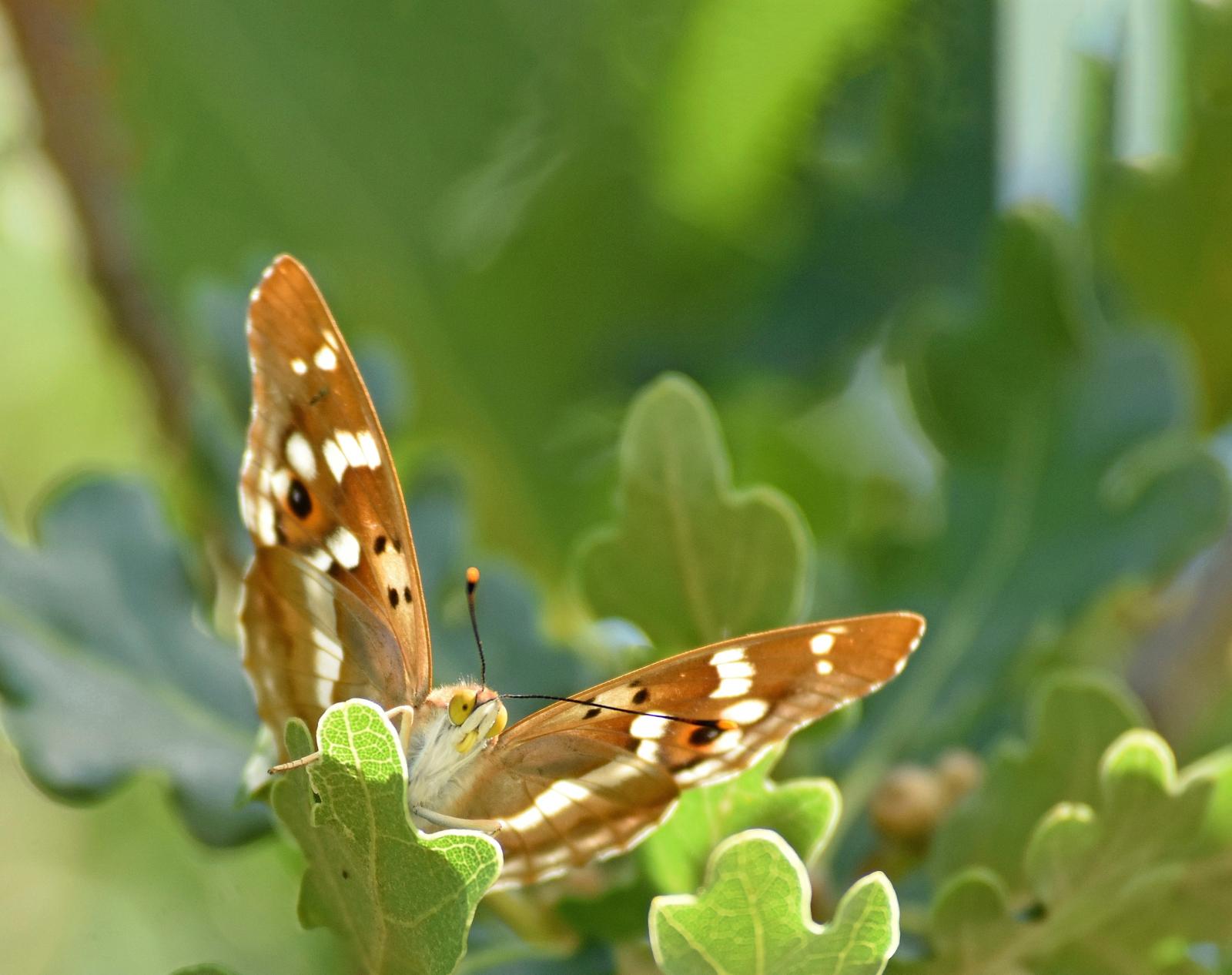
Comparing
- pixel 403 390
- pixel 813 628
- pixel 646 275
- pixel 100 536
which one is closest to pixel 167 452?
pixel 403 390

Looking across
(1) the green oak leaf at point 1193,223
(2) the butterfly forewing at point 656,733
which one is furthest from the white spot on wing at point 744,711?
(1) the green oak leaf at point 1193,223

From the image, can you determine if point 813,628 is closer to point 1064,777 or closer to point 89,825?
point 1064,777

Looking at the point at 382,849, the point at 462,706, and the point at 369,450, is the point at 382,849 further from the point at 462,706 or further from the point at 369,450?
the point at 369,450

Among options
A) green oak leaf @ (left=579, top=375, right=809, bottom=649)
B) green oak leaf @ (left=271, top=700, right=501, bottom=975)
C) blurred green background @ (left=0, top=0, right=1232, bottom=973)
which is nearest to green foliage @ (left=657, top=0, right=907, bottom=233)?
blurred green background @ (left=0, top=0, right=1232, bottom=973)

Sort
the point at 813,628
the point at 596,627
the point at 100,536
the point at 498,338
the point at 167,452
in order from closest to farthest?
the point at 813,628, the point at 100,536, the point at 596,627, the point at 167,452, the point at 498,338

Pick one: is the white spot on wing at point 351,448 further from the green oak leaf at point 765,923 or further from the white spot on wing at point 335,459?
the green oak leaf at point 765,923

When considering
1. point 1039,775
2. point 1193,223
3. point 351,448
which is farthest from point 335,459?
point 1193,223
